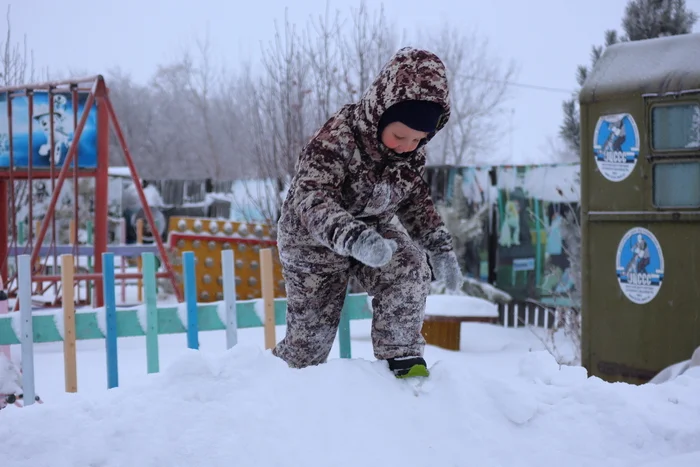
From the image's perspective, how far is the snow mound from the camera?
194cm

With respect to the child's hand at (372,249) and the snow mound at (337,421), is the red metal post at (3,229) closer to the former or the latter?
the snow mound at (337,421)

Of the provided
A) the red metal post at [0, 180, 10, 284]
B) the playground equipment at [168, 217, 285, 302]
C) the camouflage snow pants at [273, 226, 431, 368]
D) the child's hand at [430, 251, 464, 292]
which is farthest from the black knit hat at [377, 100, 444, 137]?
the playground equipment at [168, 217, 285, 302]

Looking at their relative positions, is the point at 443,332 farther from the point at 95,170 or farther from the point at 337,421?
the point at 337,421

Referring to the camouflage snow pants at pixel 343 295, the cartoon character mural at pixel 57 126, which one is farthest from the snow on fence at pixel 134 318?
the cartoon character mural at pixel 57 126

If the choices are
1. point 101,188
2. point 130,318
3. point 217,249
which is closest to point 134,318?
point 130,318

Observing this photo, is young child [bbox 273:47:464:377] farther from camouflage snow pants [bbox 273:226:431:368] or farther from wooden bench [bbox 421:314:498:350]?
wooden bench [bbox 421:314:498:350]

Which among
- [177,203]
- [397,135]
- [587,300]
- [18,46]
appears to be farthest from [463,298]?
[177,203]

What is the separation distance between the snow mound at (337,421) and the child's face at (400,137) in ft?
2.53

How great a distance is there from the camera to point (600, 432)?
223cm

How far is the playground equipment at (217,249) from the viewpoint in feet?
28.1

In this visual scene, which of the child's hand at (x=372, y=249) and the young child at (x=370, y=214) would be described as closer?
the child's hand at (x=372, y=249)

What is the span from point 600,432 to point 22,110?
A: 6.43 m

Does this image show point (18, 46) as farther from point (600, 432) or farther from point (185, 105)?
point (185, 105)

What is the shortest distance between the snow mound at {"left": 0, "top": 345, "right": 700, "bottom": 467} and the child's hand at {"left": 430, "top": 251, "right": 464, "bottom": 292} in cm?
39
